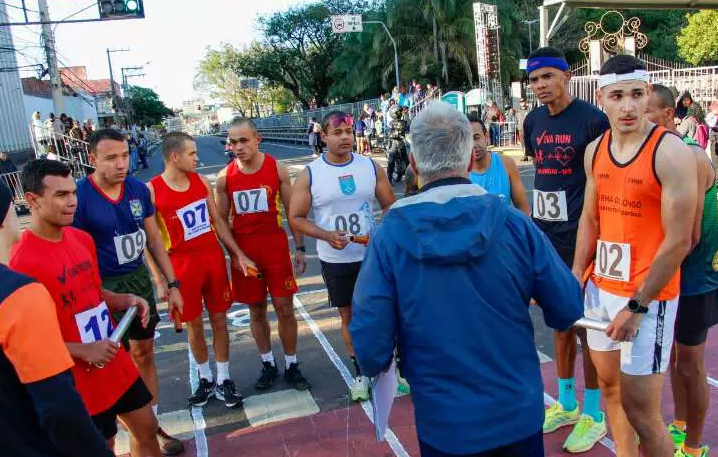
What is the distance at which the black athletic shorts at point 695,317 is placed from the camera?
305cm

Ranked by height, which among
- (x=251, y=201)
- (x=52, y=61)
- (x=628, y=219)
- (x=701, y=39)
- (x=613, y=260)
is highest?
(x=52, y=61)

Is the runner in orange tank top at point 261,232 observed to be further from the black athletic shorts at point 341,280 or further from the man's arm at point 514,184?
the man's arm at point 514,184

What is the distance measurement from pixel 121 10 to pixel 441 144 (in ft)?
53.1

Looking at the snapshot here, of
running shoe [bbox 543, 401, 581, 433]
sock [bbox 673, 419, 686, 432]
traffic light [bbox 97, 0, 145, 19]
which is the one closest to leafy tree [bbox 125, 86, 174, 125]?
traffic light [bbox 97, 0, 145, 19]

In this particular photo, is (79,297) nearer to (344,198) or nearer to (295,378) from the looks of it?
(344,198)

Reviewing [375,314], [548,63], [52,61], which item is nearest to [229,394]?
[375,314]

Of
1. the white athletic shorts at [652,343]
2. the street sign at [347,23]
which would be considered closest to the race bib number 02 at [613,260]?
the white athletic shorts at [652,343]

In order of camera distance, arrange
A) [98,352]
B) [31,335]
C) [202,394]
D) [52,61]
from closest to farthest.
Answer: [31,335]
[98,352]
[202,394]
[52,61]

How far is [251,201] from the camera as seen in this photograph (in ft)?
15.6

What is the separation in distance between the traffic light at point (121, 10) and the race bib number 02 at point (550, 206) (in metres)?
14.8

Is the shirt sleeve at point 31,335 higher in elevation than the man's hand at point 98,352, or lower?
higher

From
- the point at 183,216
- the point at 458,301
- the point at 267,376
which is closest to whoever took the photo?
the point at 458,301

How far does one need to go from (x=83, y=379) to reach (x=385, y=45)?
37982 mm

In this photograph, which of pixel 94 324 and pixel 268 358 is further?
pixel 268 358
